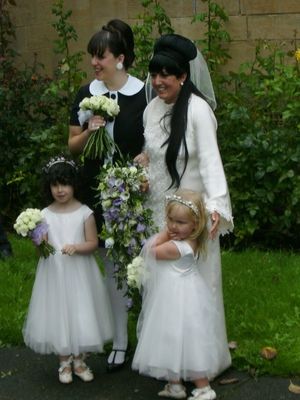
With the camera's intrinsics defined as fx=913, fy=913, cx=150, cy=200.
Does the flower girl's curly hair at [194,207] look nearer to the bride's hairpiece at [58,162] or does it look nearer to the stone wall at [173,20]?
the bride's hairpiece at [58,162]

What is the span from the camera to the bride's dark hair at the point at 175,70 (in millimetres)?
4867

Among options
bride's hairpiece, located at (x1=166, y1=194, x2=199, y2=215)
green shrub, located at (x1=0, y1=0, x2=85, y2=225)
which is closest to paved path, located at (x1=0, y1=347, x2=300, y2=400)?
bride's hairpiece, located at (x1=166, y1=194, x2=199, y2=215)

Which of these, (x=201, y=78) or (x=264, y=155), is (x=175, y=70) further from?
(x=264, y=155)

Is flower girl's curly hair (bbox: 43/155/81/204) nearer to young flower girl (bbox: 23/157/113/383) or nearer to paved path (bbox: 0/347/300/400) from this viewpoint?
young flower girl (bbox: 23/157/113/383)

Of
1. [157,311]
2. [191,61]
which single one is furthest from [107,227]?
[191,61]

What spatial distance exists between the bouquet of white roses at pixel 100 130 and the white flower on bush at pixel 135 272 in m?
0.69

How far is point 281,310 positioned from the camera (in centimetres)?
600

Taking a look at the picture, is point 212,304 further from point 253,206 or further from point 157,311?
point 253,206

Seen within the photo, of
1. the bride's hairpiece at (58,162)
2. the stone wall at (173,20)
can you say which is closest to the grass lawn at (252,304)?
the bride's hairpiece at (58,162)

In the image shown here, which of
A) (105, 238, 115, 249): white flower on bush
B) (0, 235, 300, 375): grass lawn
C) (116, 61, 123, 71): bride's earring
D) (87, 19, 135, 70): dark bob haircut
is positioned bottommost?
(0, 235, 300, 375): grass lawn

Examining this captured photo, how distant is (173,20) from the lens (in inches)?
356

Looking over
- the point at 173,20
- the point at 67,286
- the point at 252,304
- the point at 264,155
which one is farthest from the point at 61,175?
the point at 173,20

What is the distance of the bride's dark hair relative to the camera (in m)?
4.87

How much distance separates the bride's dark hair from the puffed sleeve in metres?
0.06
